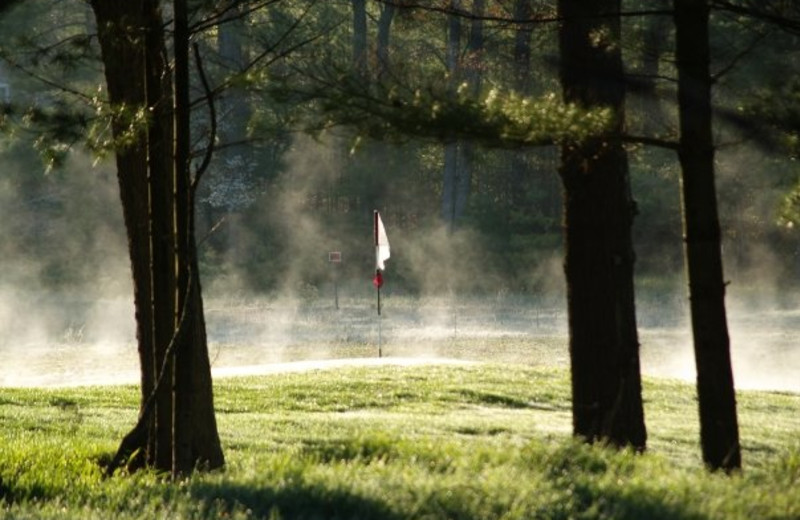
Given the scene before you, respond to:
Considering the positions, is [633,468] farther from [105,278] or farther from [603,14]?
[105,278]

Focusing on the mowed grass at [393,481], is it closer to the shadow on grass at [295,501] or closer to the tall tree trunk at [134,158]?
the shadow on grass at [295,501]

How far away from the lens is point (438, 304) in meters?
39.1

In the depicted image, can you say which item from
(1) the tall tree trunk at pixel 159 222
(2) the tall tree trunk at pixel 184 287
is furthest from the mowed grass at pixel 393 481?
(1) the tall tree trunk at pixel 159 222

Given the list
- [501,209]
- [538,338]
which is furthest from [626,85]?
[501,209]

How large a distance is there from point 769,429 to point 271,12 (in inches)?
1141

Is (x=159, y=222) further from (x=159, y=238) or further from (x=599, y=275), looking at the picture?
(x=599, y=275)

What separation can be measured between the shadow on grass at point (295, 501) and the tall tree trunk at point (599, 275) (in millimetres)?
3511

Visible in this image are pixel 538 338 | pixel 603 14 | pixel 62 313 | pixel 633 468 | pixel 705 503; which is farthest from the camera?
pixel 62 313

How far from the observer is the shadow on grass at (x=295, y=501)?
575cm

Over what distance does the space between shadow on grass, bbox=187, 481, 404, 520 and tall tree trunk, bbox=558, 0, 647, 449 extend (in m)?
3.51

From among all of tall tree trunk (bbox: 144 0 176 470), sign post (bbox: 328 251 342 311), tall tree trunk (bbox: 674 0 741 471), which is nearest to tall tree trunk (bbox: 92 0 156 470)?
tall tree trunk (bbox: 144 0 176 470)

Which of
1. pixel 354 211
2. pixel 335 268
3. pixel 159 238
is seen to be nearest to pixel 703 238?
pixel 159 238

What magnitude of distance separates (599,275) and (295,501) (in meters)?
3.92

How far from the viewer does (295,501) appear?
601 cm
